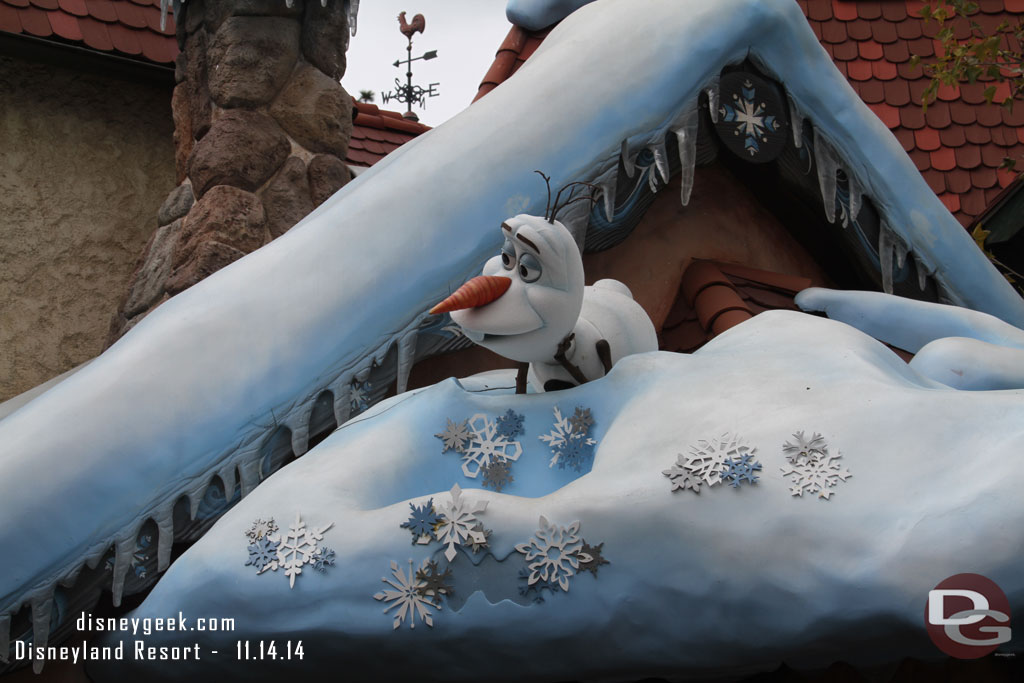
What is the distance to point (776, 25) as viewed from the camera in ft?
11.4

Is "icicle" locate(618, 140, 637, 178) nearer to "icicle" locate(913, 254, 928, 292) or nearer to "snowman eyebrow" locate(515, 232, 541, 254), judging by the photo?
"snowman eyebrow" locate(515, 232, 541, 254)

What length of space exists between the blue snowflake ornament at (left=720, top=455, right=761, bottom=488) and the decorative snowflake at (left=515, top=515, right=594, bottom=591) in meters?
0.31

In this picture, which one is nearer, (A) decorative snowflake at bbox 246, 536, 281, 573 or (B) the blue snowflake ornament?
(B) the blue snowflake ornament

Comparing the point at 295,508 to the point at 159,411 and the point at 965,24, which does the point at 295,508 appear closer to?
the point at 159,411

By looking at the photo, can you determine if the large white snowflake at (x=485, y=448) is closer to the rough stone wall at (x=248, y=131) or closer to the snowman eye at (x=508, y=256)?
the snowman eye at (x=508, y=256)

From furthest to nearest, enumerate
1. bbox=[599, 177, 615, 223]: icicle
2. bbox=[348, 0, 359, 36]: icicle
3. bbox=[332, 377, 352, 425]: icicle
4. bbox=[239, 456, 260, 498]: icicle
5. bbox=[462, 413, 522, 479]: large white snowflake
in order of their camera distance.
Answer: bbox=[348, 0, 359, 36]: icicle < bbox=[599, 177, 615, 223]: icicle < bbox=[332, 377, 352, 425]: icicle < bbox=[239, 456, 260, 498]: icicle < bbox=[462, 413, 522, 479]: large white snowflake

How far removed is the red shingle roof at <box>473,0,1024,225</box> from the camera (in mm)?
5754

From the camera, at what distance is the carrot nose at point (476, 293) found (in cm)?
247

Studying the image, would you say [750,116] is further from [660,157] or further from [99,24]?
[99,24]

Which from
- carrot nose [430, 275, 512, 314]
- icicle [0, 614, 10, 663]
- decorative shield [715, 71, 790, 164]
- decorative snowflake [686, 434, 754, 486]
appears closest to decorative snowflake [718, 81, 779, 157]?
decorative shield [715, 71, 790, 164]

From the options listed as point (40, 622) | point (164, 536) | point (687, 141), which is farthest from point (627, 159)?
point (40, 622)

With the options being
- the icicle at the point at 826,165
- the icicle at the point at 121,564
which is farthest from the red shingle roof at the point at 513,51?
the icicle at the point at 121,564

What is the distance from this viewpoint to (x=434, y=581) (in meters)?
2.21

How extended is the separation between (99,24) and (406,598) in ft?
13.2
